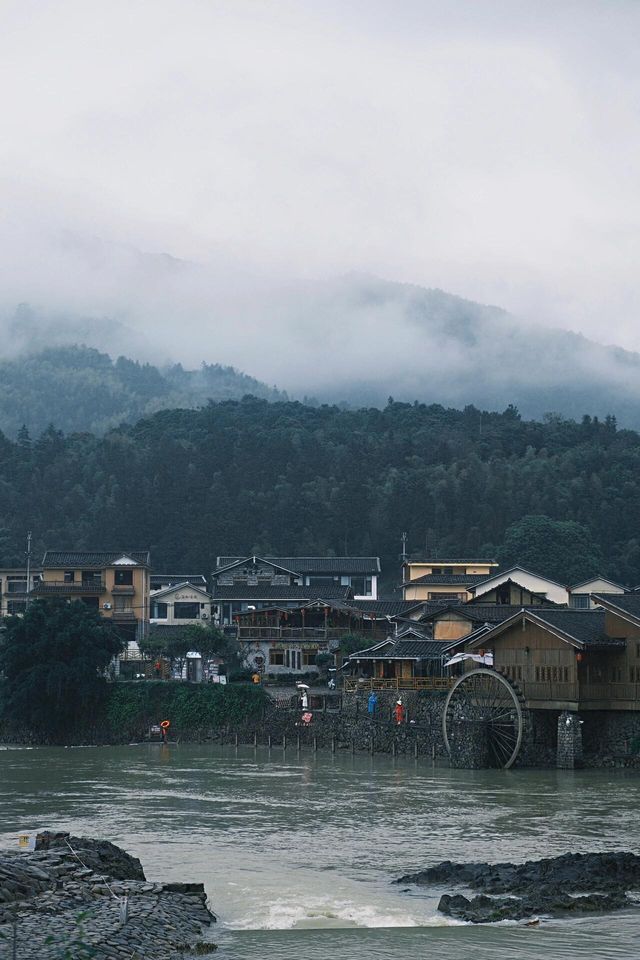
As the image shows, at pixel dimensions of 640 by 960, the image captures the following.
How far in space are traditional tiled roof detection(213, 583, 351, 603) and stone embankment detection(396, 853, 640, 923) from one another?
47533mm

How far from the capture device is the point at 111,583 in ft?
251

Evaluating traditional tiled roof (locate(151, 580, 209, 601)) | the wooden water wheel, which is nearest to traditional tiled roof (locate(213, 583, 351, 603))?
traditional tiled roof (locate(151, 580, 209, 601))

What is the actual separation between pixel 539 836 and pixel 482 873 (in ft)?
21.2

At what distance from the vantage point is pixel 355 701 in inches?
2133

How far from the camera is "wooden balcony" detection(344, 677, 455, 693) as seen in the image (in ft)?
172

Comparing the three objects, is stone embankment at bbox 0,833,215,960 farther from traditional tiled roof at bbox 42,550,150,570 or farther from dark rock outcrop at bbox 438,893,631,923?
traditional tiled roof at bbox 42,550,150,570

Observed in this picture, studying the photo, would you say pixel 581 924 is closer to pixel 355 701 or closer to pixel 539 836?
pixel 539 836

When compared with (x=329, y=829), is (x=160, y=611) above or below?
above

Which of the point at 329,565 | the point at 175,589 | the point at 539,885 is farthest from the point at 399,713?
the point at 329,565

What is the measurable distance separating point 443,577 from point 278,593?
1097cm

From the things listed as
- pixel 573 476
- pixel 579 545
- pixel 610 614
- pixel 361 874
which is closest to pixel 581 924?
pixel 361 874

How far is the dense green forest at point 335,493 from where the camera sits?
105938mm

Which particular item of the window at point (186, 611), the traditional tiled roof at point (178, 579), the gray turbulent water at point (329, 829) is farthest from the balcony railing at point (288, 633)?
the traditional tiled roof at point (178, 579)

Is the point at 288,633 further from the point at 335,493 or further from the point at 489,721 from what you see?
the point at 335,493
